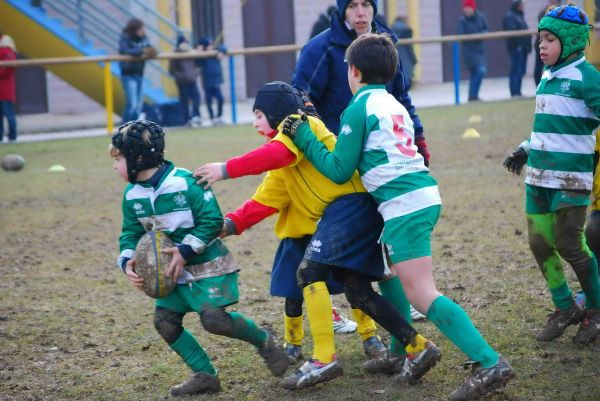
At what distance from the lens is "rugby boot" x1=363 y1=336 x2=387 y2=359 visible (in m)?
4.95

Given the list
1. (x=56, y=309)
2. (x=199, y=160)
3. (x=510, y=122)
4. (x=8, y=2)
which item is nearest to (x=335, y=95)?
(x=56, y=309)

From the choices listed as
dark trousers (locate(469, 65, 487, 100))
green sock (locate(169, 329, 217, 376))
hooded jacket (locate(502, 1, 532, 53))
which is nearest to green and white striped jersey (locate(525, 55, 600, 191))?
green sock (locate(169, 329, 217, 376))

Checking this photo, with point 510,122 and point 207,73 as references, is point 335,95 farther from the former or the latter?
point 207,73

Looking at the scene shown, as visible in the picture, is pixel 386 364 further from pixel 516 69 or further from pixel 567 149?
pixel 516 69

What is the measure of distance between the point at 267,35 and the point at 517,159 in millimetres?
22634

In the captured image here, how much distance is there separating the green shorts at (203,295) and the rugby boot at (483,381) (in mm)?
1063

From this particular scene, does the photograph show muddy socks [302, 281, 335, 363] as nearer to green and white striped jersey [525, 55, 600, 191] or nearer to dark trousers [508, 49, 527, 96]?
green and white striped jersey [525, 55, 600, 191]

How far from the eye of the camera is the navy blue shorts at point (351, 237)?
4422 millimetres

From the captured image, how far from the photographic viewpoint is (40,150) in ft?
52.7

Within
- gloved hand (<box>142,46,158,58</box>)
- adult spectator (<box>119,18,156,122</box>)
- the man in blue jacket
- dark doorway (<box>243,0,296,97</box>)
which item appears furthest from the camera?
dark doorway (<box>243,0,296,97</box>)

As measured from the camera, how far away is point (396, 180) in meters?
4.32

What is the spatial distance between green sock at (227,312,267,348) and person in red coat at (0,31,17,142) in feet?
44.3

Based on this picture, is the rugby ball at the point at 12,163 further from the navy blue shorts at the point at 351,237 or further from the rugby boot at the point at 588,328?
the rugby boot at the point at 588,328

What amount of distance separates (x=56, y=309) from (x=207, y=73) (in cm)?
1311
